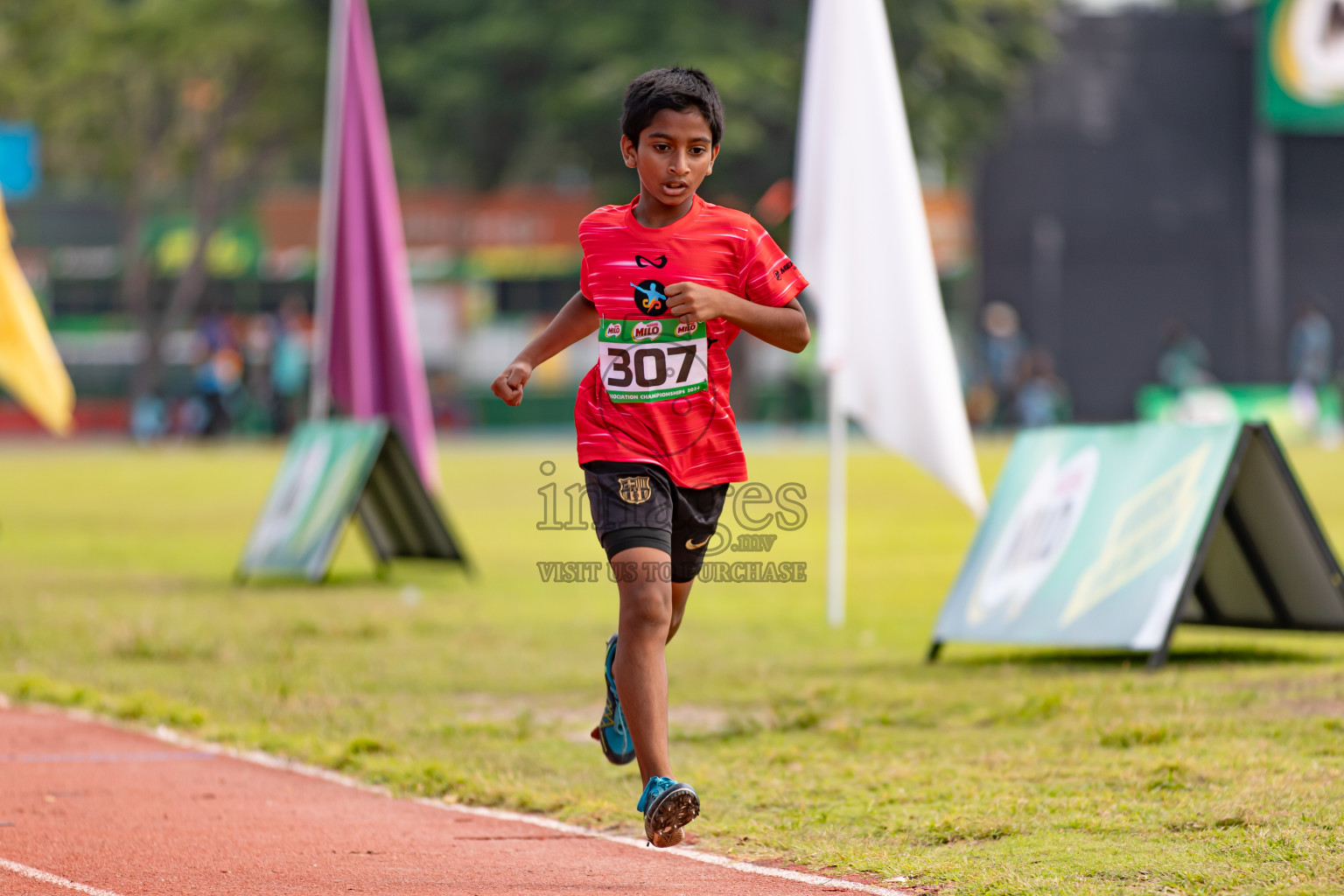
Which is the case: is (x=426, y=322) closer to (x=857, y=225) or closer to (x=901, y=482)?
(x=901, y=482)

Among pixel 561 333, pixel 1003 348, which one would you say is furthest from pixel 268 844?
pixel 1003 348

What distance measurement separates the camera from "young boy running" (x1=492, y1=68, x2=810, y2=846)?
197 inches

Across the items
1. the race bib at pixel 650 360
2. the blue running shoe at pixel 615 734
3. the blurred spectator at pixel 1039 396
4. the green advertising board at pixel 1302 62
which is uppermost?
the green advertising board at pixel 1302 62

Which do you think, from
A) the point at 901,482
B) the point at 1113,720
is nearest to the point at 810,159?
the point at 1113,720

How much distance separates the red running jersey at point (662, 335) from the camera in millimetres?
5082

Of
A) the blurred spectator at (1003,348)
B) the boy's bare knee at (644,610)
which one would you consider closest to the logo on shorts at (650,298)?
the boy's bare knee at (644,610)

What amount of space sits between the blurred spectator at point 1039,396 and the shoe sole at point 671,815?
31.2 m

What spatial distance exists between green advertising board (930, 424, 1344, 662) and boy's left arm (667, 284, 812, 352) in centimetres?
350

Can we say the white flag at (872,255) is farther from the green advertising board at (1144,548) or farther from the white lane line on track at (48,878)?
the white lane line on track at (48,878)

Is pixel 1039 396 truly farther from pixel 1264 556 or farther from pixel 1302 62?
pixel 1264 556

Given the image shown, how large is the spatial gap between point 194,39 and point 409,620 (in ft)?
102

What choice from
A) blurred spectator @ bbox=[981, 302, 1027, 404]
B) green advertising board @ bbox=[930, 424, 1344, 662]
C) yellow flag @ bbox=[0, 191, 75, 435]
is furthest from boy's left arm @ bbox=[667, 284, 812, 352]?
blurred spectator @ bbox=[981, 302, 1027, 404]

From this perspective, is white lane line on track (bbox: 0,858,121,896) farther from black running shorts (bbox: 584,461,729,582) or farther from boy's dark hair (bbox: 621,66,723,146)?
boy's dark hair (bbox: 621,66,723,146)

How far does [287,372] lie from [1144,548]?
30.9 m
